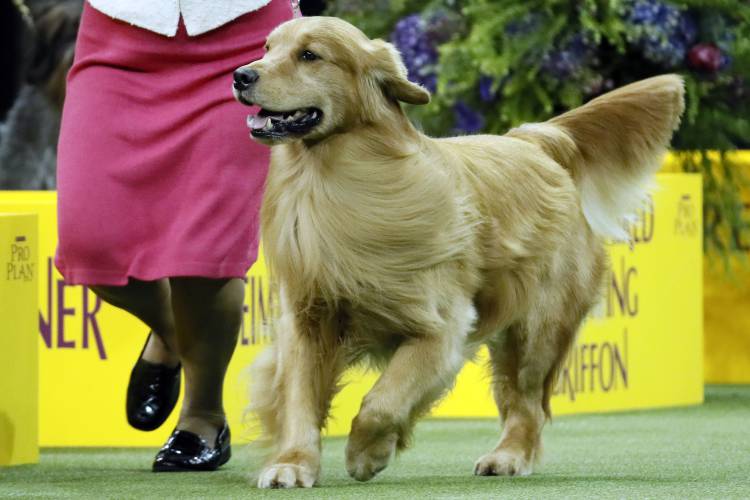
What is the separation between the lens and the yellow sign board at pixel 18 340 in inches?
196

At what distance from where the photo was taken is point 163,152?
457cm


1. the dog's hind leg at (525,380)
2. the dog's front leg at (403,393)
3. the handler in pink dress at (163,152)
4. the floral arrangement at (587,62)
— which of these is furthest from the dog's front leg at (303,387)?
the floral arrangement at (587,62)

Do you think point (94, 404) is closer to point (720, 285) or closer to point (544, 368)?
point (544, 368)

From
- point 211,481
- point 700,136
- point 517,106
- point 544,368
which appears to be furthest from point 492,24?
point 211,481

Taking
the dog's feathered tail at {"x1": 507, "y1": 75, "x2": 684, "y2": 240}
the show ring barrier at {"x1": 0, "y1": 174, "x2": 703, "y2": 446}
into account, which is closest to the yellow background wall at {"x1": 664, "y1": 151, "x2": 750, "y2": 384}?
the show ring barrier at {"x1": 0, "y1": 174, "x2": 703, "y2": 446}

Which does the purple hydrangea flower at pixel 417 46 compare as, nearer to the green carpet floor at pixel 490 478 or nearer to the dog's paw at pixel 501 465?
the green carpet floor at pixel 490 478

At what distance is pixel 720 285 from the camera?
8.33 metres

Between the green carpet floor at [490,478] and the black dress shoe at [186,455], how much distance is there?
8cm

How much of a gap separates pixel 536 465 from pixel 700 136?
356 cm

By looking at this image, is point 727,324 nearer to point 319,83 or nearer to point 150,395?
point 150,395

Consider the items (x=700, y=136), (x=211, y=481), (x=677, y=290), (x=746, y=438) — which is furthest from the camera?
(x=700, y=136)

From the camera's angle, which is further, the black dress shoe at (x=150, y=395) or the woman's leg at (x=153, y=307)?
the black dress shoe at (x=150, y=395)

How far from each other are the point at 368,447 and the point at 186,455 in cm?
91

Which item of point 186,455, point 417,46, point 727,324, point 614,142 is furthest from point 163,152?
point 727,324
